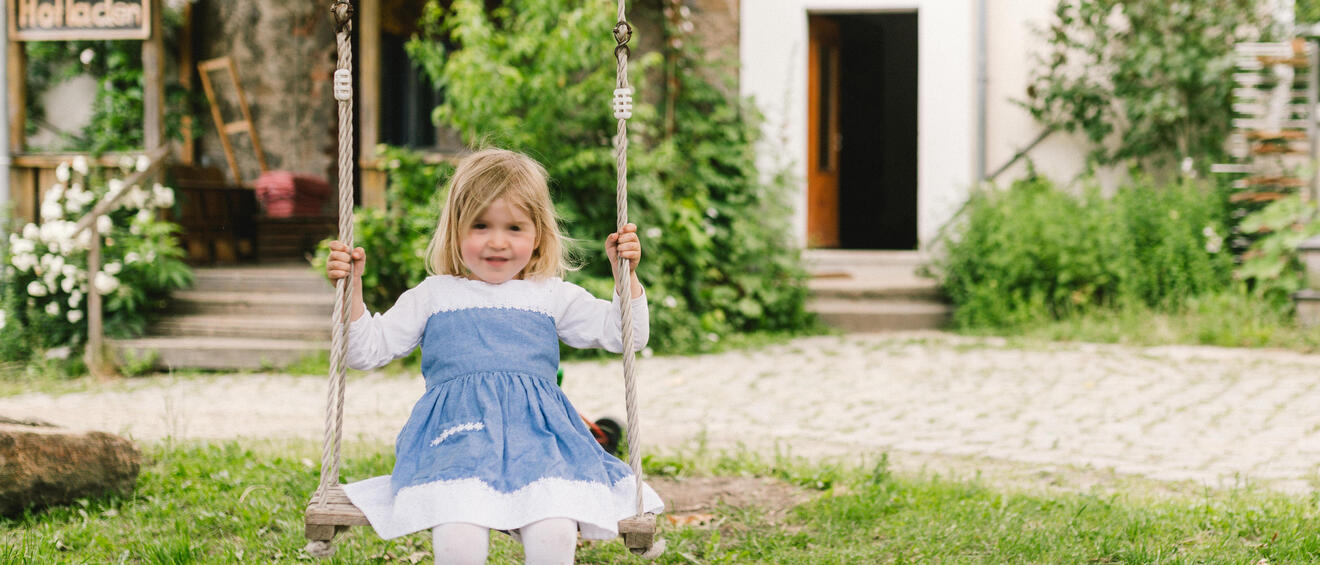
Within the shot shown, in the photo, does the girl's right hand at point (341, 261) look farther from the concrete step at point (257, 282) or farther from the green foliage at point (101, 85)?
the green foliage at point (101, 85)

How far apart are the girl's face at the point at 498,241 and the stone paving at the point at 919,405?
204 centimetres

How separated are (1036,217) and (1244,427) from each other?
388 centimetres

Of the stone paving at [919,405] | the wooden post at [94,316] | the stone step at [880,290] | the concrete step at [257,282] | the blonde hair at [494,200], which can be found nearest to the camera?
the blonde hair at [494,200]

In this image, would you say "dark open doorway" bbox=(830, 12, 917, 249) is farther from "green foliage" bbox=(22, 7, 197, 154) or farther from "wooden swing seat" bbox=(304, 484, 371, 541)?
"wooden swing seat" bbox=(304, 484, 371, 541)

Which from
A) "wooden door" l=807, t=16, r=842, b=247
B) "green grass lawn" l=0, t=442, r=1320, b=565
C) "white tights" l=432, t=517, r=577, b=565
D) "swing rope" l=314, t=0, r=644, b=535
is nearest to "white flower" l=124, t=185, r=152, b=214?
"green grass lawn" l=0, t=442, r=1320, b=565

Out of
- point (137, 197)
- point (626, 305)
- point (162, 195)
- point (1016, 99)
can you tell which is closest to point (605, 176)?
point (162, 195)

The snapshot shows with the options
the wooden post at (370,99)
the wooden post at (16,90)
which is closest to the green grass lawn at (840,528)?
the wooden post at (16,90)

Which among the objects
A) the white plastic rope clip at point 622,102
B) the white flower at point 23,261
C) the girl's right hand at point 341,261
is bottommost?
the white flower at point 23,261

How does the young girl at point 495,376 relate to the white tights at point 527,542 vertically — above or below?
above

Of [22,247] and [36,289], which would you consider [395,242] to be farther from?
[22,247]

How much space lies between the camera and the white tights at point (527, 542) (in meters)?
2.43

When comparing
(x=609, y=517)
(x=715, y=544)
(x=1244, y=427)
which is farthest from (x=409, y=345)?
(x=1244, y=427)

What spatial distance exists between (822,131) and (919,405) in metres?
6.00

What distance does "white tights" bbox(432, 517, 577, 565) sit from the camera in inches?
95.7
